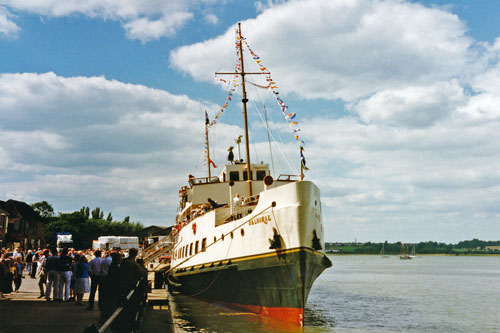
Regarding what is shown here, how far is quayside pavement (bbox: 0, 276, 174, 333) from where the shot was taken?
397 inches

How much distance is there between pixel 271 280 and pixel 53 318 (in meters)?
7.67

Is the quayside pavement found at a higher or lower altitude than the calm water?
higher

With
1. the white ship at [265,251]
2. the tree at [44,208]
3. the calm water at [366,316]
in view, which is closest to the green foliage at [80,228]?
the tree at [44,208]

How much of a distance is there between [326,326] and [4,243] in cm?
4870

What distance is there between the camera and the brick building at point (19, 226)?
57.2 meters

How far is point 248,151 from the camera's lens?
73.0 feet

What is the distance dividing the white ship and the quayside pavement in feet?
12.9

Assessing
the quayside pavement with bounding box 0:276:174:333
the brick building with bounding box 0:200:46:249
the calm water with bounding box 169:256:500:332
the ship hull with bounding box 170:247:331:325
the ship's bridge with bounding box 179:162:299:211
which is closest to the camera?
the quayside pavement with bounding box 0:276:174:333

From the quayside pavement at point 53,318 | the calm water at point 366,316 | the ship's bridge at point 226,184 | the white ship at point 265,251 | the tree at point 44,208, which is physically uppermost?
the tree at point 44,208

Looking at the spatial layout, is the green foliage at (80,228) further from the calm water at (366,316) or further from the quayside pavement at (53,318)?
the quayside pavement at (53,318)

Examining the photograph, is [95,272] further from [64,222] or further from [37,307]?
[64,222]

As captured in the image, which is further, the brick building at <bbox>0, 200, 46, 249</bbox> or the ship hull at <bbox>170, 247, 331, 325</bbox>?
the brick building at <bbox>0, 200, 46, 249</bbox>

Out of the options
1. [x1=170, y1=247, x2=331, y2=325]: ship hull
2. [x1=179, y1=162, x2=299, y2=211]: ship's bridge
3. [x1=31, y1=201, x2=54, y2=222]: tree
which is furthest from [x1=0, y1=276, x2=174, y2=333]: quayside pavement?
[x1=31, y1=201, x2=54, y2=222]: tree

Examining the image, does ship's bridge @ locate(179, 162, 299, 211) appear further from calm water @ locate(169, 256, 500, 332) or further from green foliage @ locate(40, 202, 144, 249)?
green foliage @ locate(40, 202, 144, 249)
